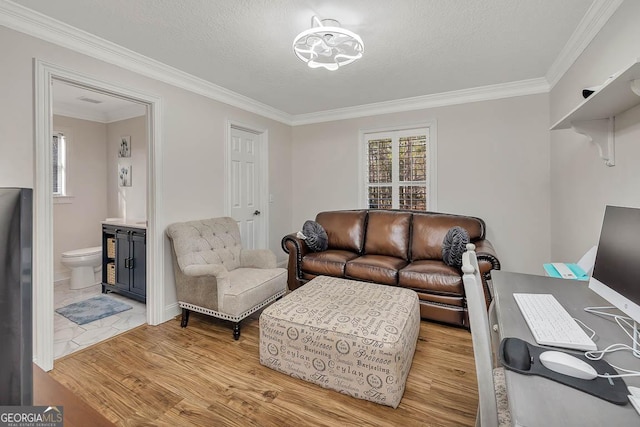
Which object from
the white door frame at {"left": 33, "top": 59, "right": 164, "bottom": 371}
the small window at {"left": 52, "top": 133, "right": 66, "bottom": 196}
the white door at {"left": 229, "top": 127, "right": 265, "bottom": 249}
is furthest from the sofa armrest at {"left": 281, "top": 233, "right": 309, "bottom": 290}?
the small window at {"left": 52, "top": 133, "right": 66, "bottom": 196}

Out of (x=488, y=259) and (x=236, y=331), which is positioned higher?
(x=488, y=259)

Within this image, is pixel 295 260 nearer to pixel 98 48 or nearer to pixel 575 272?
pixel 575 272

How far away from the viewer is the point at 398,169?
4.06 metres

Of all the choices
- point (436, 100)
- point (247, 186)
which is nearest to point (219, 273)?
point (247, 186)

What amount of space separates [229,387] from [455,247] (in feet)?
7.20

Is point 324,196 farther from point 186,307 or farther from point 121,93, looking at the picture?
point 121,93

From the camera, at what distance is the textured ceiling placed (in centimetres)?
191

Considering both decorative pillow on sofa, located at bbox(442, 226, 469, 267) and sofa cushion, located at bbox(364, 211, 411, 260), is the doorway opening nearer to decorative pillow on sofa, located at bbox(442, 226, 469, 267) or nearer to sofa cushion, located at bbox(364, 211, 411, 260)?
sofa cushion, located at bbox(364, 211, 411, 260)

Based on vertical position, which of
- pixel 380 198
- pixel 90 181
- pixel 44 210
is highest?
pixel 90 181

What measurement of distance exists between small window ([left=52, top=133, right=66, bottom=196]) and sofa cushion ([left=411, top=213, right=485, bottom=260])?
4768 millimetres

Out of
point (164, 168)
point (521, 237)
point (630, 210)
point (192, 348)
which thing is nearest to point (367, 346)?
point (630, 210)

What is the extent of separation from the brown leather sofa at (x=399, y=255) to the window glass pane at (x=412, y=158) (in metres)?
0.60

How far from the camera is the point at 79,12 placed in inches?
76.8

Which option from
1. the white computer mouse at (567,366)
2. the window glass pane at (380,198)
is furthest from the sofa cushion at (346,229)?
the white computer mouse at (567,366)
